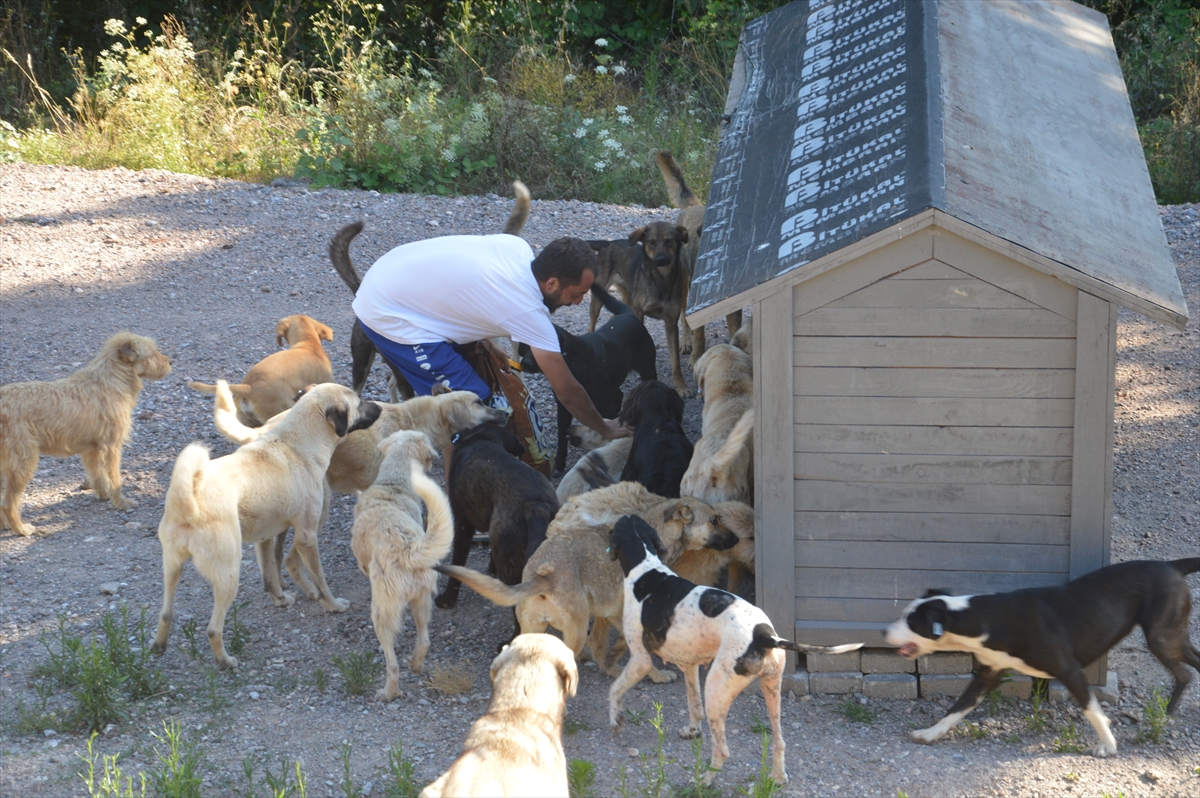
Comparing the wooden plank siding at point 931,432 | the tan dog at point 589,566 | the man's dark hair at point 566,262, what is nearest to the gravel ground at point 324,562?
the tan dog at point 589,566

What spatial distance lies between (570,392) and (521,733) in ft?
10.5

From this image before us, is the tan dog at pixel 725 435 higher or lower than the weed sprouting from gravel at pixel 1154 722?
higher

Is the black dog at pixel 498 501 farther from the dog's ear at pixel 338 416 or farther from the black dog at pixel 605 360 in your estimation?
the black dog at pixel 605 360

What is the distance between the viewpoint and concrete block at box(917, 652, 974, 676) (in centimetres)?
510

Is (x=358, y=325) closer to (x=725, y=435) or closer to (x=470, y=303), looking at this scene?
(x=470, y=303)

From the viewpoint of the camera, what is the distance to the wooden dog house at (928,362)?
14.9 feet

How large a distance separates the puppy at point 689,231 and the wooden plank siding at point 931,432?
3522 millimetres

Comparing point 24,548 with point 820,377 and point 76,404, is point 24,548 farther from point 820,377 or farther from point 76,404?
point 820,377

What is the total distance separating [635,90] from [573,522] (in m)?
12.3

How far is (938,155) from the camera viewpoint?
489 cm

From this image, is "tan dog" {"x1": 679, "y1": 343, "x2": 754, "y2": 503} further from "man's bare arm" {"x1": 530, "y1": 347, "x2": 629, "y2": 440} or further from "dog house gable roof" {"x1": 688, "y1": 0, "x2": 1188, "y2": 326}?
"dog house gable roof" {"x1": 688, "y1": 0, "x2": 1188, "y2": 326}

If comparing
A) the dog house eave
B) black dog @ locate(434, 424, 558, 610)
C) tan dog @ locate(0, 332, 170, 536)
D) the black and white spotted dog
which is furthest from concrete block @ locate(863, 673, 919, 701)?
tan dog @ locate(0, 332, 170, 536)

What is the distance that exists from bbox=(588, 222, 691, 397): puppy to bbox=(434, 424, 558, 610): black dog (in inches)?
114

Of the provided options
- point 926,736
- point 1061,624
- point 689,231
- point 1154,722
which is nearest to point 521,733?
point 926,736
